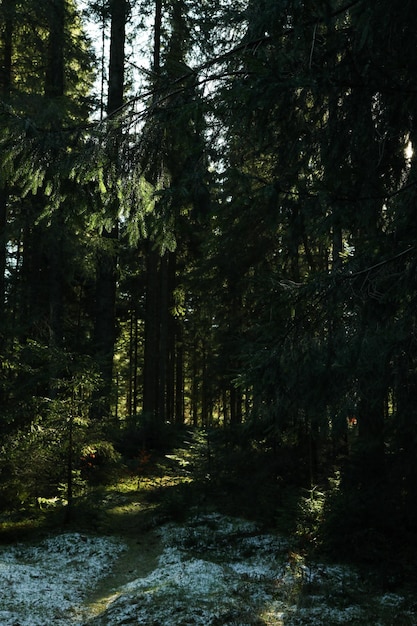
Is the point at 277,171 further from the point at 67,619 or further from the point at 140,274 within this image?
the point at 140,274

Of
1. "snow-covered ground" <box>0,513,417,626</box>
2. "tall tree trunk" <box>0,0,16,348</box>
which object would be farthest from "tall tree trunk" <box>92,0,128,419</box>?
"snow-covered ground" <box>0,513,417,626</box>

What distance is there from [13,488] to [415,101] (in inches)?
369

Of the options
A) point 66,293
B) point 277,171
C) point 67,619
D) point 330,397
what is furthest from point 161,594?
point 66,293

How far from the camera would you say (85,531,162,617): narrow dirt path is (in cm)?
704

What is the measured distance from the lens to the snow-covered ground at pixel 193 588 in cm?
632

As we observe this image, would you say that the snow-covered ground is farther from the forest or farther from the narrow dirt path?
the forest

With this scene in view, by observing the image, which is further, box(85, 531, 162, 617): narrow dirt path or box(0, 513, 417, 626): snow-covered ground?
box(85, 531, 162, 617): narrow dirt path

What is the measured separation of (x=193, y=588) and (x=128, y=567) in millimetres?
1803

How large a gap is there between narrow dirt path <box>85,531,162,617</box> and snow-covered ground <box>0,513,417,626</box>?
98 millimetres

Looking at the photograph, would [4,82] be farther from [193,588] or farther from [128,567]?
[193,588]

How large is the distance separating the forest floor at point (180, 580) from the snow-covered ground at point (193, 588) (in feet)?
0.05

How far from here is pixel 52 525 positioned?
995 centimetres

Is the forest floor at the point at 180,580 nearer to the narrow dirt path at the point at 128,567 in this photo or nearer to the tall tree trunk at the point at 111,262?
the narrow dirt path at the point at 128,567

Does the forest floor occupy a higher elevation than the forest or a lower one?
lower
